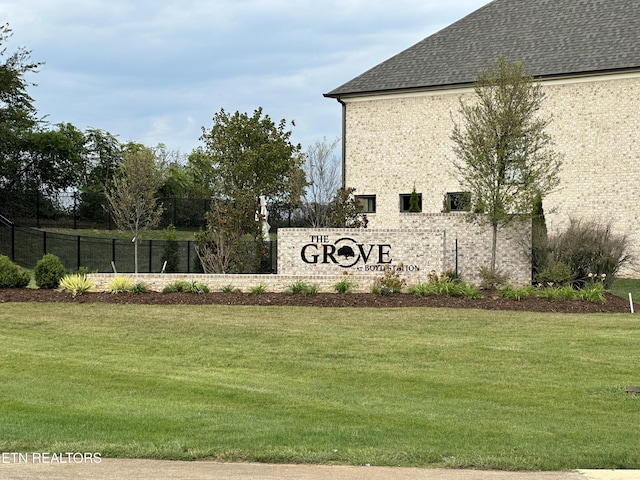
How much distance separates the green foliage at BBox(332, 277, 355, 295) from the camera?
2519 cm

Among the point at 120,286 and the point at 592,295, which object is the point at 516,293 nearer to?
the point at 592,295

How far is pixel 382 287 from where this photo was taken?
25406 mm

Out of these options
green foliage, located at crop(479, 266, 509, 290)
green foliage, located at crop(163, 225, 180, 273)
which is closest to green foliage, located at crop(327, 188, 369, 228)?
green foliage, located at crop(163, 225, 180, 273)

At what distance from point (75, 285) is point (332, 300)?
7.10 meters

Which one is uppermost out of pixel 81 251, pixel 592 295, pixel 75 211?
pixel 75 211

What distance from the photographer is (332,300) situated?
2377 cm

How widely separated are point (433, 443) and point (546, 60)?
30.9 metres

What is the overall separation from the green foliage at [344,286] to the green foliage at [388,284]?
655 mm

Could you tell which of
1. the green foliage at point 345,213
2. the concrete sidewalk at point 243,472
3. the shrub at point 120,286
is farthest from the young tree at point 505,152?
the concrete sidewalk at point 243,472

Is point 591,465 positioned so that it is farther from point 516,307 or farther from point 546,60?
point 546,60

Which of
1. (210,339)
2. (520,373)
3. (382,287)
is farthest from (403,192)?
(520,373)

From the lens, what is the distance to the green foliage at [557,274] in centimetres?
2598

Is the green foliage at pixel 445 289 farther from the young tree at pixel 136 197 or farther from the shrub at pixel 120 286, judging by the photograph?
the young tree at pixel 136 197

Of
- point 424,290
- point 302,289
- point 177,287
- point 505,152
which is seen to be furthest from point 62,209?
point 424,290
